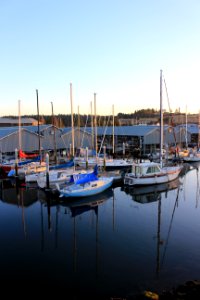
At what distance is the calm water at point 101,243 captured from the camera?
40.1 feet

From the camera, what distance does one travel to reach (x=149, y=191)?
27875 mm

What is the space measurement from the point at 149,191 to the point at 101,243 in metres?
12.8

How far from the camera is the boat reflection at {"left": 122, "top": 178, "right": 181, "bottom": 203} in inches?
1010

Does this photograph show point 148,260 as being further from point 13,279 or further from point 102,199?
point 102,199

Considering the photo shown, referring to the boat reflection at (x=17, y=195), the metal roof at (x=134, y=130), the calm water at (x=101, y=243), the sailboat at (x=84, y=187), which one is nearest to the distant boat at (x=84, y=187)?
the sailboat at (x=84, y=187)

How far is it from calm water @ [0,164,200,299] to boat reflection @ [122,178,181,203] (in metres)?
0.18

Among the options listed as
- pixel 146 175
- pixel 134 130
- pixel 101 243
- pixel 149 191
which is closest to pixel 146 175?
pixel 146 175

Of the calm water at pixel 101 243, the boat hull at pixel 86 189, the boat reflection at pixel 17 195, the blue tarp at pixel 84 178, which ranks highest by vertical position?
the blue tarp at pixel 84 178

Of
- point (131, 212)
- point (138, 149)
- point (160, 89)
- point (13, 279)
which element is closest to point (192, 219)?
point (131, 212)

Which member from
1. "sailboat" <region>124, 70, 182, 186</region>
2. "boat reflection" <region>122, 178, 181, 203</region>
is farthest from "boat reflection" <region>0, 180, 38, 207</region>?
"sailboat" <region>124, 70, 182, 186</region>

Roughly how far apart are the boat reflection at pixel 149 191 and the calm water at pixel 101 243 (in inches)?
6.9

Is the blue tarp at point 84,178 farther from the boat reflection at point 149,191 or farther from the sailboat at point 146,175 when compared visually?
the sailboat at point 146,175

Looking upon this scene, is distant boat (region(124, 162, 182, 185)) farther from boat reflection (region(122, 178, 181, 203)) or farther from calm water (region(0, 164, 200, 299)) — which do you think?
calm water (region(0, 164, 200, 299))

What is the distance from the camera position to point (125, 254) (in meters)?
14.6
